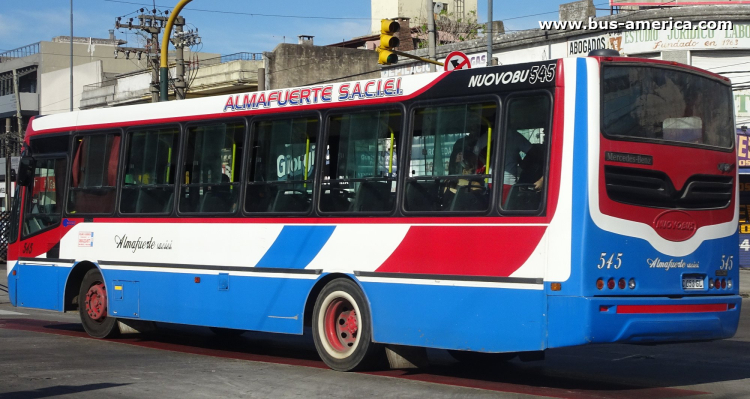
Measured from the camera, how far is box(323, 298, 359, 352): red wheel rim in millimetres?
10547

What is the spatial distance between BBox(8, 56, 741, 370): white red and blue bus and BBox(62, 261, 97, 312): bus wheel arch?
3.58 feet

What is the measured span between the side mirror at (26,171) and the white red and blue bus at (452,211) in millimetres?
2538

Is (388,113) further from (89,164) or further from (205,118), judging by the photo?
(89,164)

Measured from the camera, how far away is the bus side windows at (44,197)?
47.2 ft

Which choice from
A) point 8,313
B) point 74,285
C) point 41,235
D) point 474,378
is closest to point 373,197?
point 474,378

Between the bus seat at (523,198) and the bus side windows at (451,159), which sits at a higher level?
the bus side windows at (451,159)

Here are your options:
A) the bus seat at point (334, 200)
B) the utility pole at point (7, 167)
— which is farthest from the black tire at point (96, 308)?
the utility pole at point (7, 167)

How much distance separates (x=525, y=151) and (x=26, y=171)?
861 centimetres

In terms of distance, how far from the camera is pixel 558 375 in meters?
10.4

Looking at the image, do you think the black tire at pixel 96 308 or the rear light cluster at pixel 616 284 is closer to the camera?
the rear light cluster at pixel 616 284

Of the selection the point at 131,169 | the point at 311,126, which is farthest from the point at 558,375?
the point at 131,169

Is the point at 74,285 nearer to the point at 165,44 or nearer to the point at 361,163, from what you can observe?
the point at 361,163

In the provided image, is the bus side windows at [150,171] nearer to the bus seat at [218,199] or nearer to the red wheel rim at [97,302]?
the bus seat at [218,199]

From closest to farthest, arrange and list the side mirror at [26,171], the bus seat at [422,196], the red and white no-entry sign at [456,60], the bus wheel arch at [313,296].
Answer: the bus seat at [422,196], the bus wheel arch at [313,296], the side mirror at [26,171], the red and white no-entry sign at [456,60]
